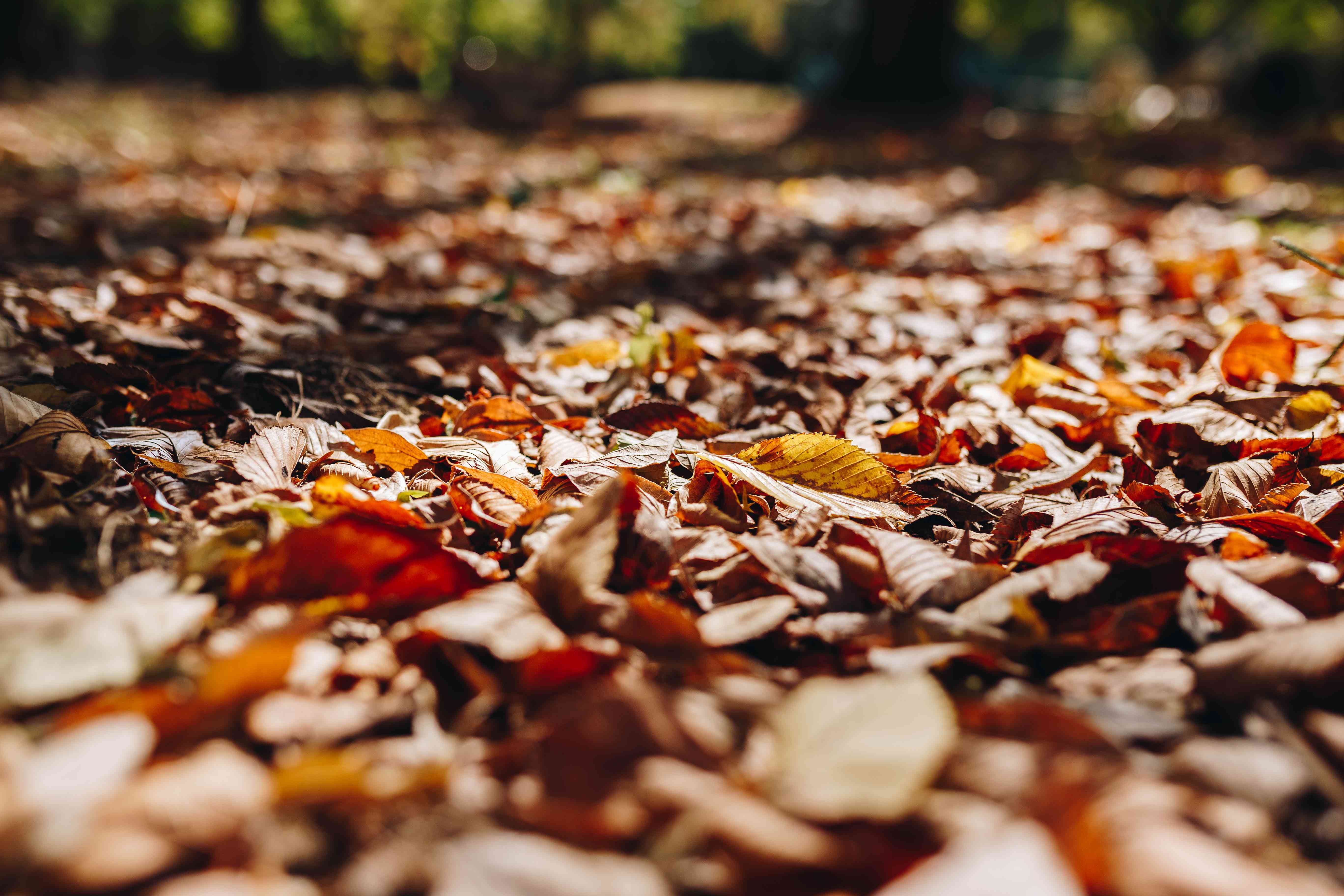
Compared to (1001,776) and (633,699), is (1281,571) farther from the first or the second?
(633,699)

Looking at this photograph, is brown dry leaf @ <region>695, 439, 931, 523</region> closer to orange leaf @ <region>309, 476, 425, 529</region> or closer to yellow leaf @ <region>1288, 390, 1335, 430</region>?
orange leaf @ <region>309, 476, 425, 529</region>

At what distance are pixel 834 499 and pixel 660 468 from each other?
259 mm

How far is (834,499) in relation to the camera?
1182mm

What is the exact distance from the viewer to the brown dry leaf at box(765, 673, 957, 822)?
61 cm

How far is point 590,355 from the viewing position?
1854 mm

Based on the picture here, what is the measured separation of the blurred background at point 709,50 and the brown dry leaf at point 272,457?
7821 mm

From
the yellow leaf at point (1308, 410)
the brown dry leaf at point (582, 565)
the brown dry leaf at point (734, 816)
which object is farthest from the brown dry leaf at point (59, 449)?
the yellow leaf at point (1308, 410)

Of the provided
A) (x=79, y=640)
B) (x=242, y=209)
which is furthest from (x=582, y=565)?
(x=242, y=209)

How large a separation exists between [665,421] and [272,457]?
630 mm

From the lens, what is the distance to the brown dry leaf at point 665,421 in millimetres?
1472

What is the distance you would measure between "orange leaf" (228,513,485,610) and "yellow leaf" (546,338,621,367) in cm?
98

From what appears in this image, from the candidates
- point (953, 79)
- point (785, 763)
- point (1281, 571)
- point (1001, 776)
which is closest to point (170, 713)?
point (785, 763)

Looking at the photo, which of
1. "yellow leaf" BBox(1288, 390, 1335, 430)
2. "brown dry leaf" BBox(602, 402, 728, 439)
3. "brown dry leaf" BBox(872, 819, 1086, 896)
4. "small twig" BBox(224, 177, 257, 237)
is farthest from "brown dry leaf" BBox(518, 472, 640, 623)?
"small twig" BBox(224, 177, 257, 237)

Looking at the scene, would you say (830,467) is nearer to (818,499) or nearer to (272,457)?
(818,499)
